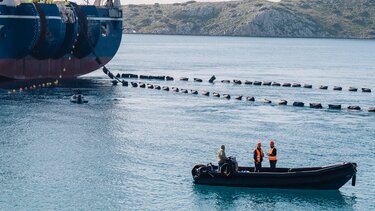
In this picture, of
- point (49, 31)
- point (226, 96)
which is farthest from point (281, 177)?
point (49, 31)

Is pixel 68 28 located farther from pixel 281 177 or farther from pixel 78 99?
pixel 281 177

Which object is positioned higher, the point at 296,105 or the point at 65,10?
the point at 65,10

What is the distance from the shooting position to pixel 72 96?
106750 mm

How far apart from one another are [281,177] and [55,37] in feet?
256

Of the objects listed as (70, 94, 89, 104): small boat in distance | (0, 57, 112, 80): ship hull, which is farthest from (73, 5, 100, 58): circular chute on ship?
(70, 94, 89, 104): small boat in distance

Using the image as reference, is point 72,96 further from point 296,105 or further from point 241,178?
point 241,178

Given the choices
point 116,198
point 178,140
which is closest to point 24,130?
point 178,140

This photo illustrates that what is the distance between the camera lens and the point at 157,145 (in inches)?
2980

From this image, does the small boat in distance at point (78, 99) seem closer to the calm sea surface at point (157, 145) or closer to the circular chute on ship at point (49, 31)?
the calm sea surface at point (157, 145)

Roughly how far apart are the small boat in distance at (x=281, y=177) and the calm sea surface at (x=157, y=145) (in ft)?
2.12

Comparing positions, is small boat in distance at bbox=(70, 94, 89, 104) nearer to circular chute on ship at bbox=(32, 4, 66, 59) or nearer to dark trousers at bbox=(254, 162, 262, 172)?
circular chute on ship at bbox=(32, 4, 66, 59)

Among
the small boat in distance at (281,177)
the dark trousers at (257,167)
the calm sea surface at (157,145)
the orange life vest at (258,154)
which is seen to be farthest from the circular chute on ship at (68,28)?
the orange life vest at (258,154)

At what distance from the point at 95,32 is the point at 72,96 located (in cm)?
3609

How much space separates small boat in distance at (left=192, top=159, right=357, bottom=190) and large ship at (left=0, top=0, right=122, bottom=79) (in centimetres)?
7039
